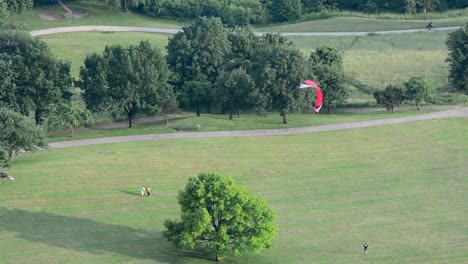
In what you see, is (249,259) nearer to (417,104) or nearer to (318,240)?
(318,240)

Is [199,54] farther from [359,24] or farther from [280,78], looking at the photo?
[359,24]

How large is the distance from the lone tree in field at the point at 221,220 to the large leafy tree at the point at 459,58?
68.9 meters

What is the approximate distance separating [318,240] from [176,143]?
36139mm

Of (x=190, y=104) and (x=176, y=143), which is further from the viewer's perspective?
(x=190, y=104)

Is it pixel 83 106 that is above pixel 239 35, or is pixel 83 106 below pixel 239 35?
below

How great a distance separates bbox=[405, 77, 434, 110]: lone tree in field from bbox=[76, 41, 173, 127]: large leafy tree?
35.2 meters

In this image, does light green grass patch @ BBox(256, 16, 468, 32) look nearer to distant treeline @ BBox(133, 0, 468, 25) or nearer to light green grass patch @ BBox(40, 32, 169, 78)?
distant treeline @ BBox(133, 0, 468, 25)

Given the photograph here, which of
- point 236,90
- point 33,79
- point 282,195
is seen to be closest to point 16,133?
point 33,79

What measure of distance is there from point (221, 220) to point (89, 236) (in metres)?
14.2

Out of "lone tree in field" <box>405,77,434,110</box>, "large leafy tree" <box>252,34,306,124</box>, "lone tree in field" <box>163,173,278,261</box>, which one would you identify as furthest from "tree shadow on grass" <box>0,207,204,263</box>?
"lone tree in field" <box>405,77,434,110</box>

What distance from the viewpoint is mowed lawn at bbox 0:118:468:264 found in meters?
90.1

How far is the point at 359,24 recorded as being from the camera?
7215 inches

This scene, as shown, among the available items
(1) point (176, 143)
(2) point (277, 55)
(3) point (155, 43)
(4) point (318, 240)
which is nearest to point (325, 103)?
(2) point (277, 55)

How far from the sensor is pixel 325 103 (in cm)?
14225
